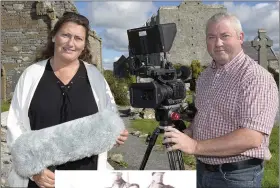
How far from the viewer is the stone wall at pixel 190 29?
3578 centimetres

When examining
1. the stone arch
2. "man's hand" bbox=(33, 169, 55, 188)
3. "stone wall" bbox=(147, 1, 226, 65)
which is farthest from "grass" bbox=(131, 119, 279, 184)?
"stone wall" bbox=(147, 1, 226, 65)

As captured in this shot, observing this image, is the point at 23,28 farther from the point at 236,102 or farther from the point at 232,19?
the point at 236,102

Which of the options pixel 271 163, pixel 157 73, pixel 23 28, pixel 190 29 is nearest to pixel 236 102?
pixel 157 73

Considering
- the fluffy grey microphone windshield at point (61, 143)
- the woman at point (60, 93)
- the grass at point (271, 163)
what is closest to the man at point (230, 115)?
the fluffy grey microphone windshield at point (61, 143)

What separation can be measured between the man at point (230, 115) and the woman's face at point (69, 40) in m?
0.76

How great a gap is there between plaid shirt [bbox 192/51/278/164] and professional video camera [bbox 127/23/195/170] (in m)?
0.16

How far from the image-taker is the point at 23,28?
396 inches

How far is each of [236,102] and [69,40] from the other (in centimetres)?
103

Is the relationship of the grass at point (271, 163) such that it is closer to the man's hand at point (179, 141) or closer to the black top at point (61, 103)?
the black top at point (61, 103)

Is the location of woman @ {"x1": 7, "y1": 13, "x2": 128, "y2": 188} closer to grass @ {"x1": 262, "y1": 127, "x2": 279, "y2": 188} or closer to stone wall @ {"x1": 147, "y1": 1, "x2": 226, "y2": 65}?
grass @ {"x1": 262, "y1": 127, "x2": 279, "y2": 188}

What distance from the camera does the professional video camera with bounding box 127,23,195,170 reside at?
1.97m

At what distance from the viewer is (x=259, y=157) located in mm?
1992

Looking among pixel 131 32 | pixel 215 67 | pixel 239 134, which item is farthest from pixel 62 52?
pixel 239 134

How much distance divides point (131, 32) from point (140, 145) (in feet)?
14.8
